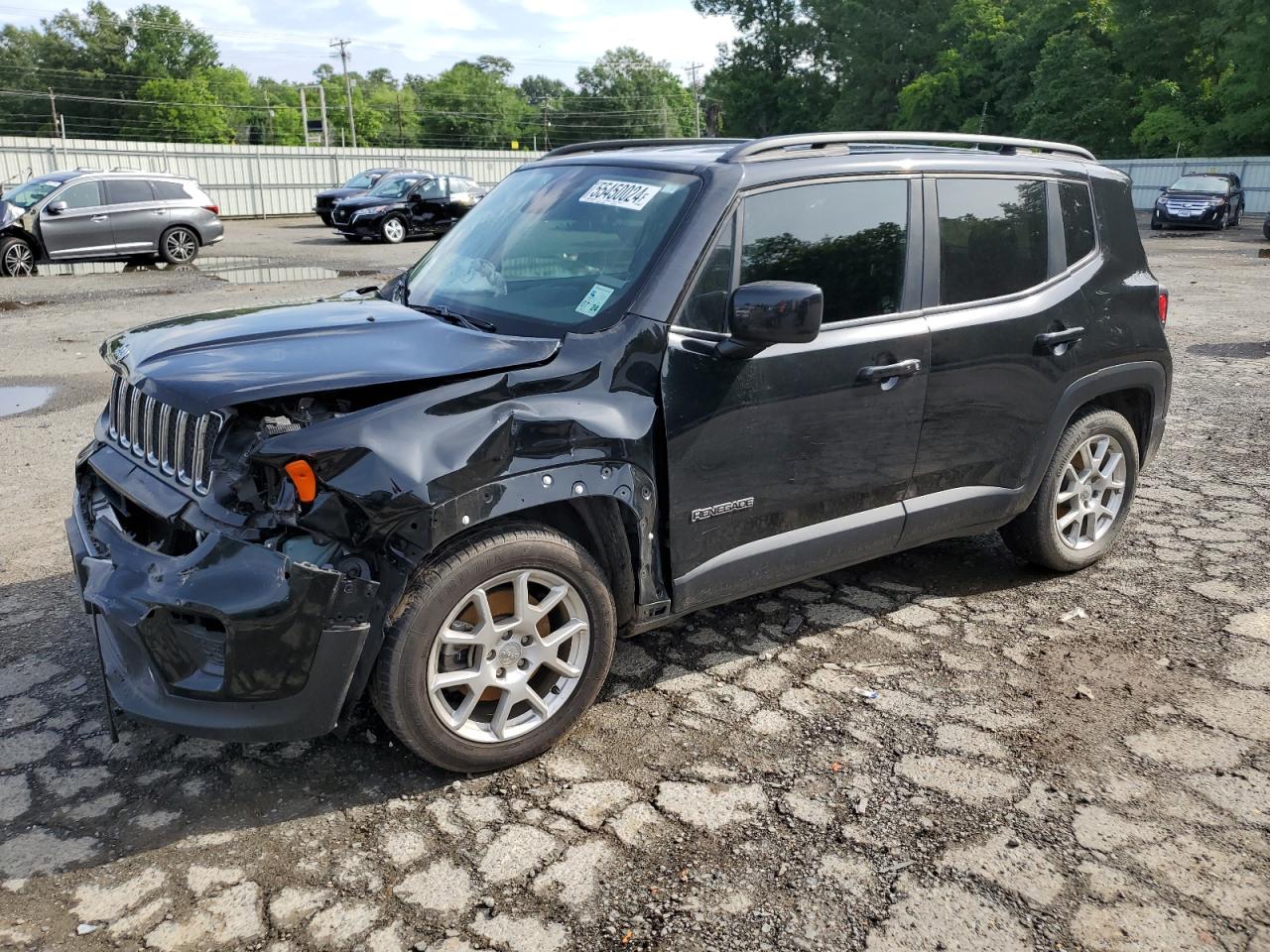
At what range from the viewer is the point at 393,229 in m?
22.4

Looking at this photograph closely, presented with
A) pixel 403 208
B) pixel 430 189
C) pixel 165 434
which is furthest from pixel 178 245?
pixel 165 434

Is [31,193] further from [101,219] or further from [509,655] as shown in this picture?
[509,655]

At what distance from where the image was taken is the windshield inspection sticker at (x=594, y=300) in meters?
3.42

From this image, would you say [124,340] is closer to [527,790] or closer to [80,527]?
[80,527]

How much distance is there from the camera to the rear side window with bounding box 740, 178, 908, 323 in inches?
140

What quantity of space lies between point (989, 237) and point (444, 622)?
2.72 m

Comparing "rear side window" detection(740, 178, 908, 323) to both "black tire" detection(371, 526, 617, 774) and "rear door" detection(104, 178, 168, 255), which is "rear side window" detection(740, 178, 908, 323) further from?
"rear door" detection(104, 178, 168, 255)

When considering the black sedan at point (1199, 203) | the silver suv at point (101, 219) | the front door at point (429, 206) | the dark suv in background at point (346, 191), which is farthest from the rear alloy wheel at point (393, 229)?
the black sedan at point (1199, 203)

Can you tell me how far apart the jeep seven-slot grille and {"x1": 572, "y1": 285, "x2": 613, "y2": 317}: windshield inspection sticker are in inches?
46.9

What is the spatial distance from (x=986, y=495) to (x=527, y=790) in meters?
2.29

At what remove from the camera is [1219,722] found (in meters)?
3.59

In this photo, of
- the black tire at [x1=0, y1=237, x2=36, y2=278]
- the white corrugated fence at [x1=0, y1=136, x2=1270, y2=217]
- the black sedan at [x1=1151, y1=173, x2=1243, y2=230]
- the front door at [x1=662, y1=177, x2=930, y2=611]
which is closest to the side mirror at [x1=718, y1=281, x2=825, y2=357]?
the front door at [x1=662, y1=177, x2=930, y2=611]

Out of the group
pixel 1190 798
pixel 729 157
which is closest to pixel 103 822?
pixel 729 157

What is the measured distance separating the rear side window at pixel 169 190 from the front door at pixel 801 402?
17.3m
